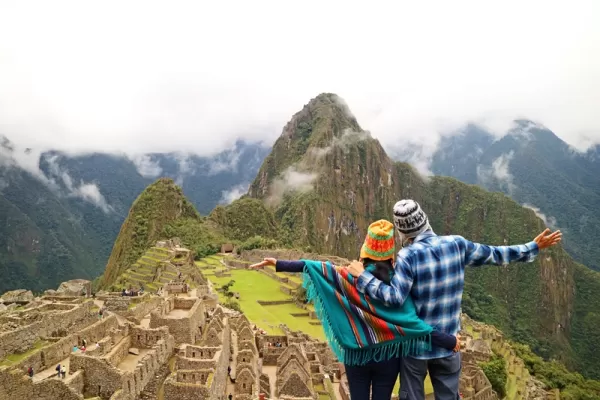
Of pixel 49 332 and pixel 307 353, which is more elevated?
pixel 49 332

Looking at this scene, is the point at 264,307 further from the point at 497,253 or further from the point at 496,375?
the point at 497,253

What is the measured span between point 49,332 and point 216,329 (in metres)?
5.42

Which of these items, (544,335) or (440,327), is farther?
(544,335)

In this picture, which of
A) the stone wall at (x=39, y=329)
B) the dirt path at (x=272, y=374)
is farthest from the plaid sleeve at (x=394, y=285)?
the dirt path at (x=272, y=374)

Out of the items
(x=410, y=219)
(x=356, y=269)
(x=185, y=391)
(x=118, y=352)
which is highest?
(x=410, y=219)

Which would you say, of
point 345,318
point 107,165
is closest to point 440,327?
point 345,318

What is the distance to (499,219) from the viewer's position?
542 feet

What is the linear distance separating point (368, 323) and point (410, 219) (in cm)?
117

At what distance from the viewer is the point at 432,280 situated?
4.63 m

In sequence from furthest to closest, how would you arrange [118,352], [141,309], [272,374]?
1. [141,309]
2. [272,374]
3. [118,352]

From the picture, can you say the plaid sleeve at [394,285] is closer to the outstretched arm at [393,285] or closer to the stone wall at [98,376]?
the outstretched arm at [393,285]

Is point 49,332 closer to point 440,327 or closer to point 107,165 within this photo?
point 440,327

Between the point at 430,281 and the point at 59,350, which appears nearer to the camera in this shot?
the point at 430,281

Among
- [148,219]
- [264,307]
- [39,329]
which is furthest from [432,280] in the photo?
[148,219]
